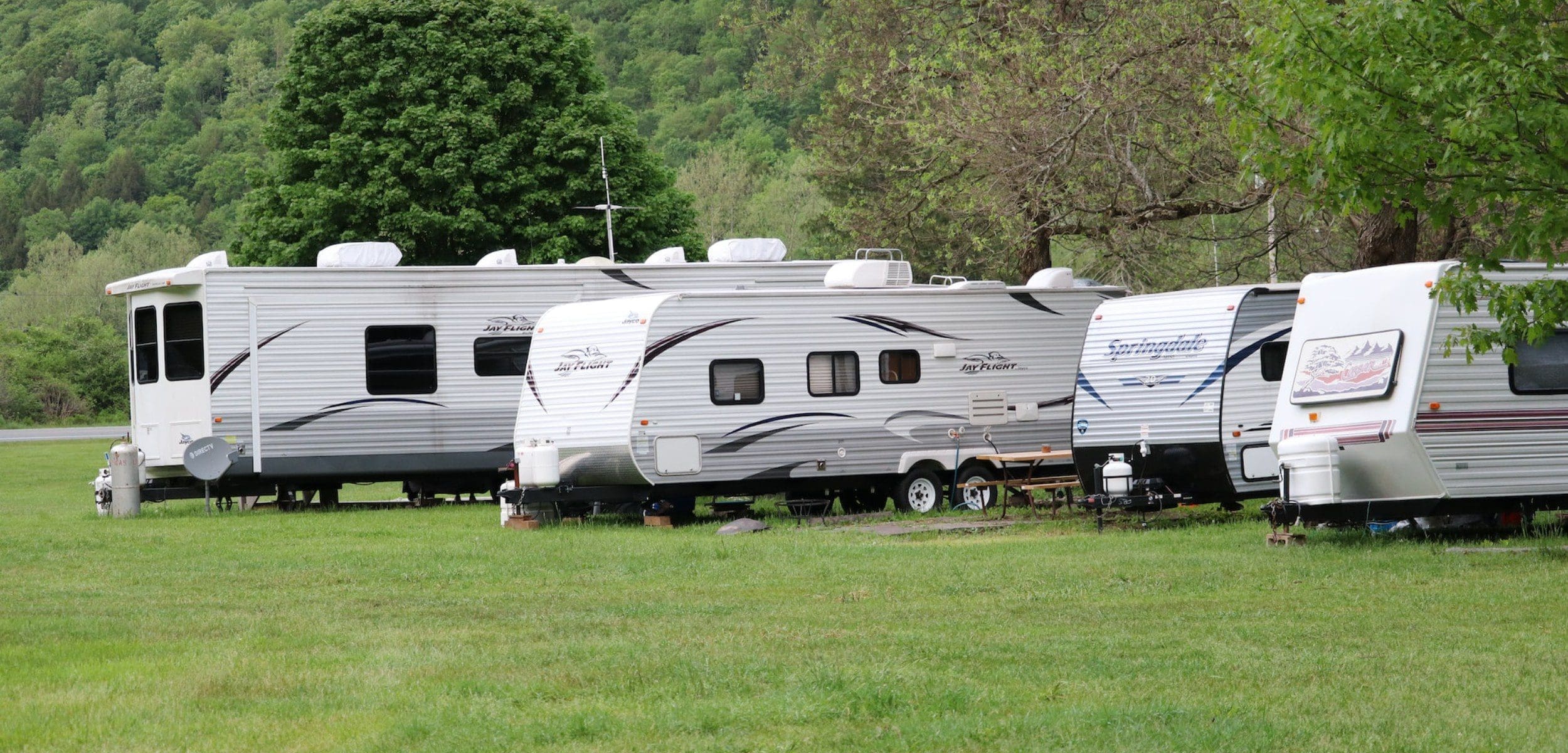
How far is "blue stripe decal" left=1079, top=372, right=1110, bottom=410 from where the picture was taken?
17.7 m

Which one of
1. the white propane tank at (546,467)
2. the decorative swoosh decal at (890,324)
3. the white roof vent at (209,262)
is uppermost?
the white roof vent at (209,262)

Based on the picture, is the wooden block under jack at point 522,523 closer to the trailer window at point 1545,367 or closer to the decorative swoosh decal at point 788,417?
the decorative swoosh decal at point 788,417

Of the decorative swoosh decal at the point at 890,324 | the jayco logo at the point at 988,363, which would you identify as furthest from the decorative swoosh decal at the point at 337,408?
the jayco logo at the point at 988,363

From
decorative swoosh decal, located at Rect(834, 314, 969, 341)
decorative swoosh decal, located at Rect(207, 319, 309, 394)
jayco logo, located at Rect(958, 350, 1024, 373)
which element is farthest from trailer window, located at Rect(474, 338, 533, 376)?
jayco logo, located at Rect(958, 350, 1024, 373)

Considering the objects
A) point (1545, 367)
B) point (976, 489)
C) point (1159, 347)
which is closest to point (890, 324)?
point (976, 489)

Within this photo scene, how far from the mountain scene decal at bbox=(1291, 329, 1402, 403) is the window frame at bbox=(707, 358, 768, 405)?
627 cm

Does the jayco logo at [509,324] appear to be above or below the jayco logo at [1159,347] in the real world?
above

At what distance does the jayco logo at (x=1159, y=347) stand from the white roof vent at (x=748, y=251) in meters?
6.29

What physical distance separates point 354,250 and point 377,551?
23.7ft

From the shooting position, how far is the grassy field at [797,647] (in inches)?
289

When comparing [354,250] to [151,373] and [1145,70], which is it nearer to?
[151,373]

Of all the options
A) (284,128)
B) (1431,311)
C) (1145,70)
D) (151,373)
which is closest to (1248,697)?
(1431,311)

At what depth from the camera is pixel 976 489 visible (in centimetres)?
2023

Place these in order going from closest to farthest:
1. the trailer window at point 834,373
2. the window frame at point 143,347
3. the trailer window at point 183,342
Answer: the trailer window at point 834,373 → the trailer window at point 183,342 → the window frame at point 143,347
